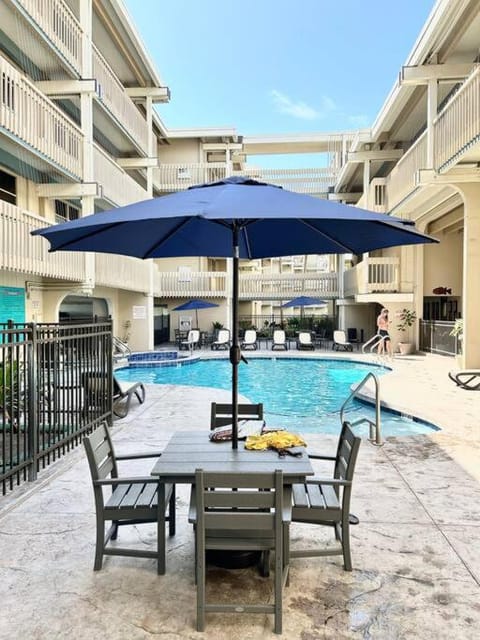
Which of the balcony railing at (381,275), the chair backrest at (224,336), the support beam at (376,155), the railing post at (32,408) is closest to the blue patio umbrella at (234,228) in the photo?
the railing post at (32,408)

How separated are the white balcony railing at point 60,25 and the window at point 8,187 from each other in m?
3.11

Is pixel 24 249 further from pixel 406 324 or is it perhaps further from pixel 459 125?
pixel 406 324

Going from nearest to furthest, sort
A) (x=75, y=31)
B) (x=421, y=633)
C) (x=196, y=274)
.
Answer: (x=421, y=633) → (x=75, y=31) → (x=196, y=274)

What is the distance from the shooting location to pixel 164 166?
2091 cm

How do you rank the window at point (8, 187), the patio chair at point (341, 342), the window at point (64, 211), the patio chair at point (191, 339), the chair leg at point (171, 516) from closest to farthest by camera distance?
the chair leg at point (171, 516) < the window at point (8, 187) < the window at point (64, 211) < the patio chair at point (341, 342) < the patio chair at point (191, 339)

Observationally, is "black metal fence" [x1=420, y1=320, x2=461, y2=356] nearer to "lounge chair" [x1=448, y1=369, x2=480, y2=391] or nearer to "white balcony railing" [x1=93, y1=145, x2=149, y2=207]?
"lounge chair" [x1=448, y1=369, x2=480, y2=391]

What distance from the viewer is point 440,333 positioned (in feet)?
49.6

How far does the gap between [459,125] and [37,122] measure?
8747 millimetres

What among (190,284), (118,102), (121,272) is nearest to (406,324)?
(190,284)

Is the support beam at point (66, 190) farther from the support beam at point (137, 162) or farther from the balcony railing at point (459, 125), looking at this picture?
the balcony railing at point (459, 125)

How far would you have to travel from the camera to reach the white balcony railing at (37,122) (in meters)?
8.25

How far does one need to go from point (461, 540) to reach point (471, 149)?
7.96m

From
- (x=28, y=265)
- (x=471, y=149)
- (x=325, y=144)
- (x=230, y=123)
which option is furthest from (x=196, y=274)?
(x=471, y=149)

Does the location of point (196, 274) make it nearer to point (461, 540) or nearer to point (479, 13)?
point (479, 13)
